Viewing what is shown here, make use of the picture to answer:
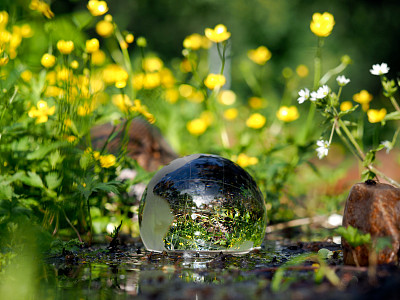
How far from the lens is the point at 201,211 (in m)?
2.60

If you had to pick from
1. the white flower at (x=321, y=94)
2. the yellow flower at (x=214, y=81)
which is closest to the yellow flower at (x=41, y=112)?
the yellow flower at (x=214, y=81)

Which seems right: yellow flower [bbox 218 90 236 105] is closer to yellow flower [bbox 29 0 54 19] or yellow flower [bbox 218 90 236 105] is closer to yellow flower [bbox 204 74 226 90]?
yellow flower [bbox 204 74 226 90]

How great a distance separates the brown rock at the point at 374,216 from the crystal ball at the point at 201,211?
62 cm

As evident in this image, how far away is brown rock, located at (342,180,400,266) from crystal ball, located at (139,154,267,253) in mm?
618

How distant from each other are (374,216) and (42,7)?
232cm

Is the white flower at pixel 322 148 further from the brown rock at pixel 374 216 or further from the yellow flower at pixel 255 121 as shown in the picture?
the yellow flower at pixel 255 121

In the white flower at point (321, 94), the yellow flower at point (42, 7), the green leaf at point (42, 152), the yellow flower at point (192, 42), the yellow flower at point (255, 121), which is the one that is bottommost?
the green leaf at point (42, 152)

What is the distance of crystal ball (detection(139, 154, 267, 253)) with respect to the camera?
259 cm

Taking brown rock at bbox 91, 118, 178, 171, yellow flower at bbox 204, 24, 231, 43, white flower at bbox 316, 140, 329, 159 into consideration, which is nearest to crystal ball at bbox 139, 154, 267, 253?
white flower at bbox 316, 140, 329, 159

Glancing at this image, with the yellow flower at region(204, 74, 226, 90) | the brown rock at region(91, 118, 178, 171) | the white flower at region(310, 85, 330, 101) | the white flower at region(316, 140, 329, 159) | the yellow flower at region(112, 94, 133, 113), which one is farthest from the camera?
the brown rock at region(91, 118, 178, 171)

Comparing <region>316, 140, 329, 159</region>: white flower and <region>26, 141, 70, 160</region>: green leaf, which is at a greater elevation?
<region>26, 141, 70, 160</region>: green leaf

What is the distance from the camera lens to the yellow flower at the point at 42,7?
2.95 metres

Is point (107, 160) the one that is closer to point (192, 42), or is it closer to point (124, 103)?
point (124, 103)

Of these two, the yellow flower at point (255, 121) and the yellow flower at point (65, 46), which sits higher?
the yellow flower at point (65, 46)
